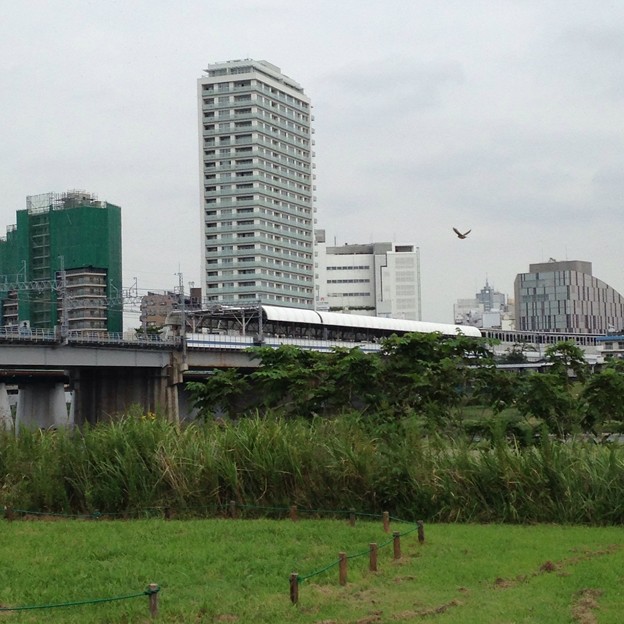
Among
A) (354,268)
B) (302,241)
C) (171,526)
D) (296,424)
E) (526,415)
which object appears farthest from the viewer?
(354,268)

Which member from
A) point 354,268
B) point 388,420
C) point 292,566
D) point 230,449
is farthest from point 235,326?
point 354,268

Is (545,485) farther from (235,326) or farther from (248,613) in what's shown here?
(235,326)

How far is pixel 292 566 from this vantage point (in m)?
15.2

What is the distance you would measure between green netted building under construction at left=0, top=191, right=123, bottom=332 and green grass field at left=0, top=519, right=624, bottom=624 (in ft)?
333

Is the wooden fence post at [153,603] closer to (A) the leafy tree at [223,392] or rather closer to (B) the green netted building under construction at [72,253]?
(A) the leafy tree at [223,392]

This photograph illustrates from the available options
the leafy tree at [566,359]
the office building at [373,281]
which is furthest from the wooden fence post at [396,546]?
the office building at [373,281]

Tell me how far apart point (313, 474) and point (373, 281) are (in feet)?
523

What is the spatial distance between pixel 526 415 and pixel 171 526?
1394 centimetres

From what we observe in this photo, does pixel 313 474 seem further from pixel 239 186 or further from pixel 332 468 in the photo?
pixel 239 186

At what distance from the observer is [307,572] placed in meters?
14.7

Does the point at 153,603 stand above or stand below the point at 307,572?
above

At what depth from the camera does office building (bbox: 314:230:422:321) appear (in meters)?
178

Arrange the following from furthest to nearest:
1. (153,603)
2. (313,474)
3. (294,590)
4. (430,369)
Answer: (430,369), (313,474), (294,590), (153,603)

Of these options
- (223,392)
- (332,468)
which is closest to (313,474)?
(332,468)
